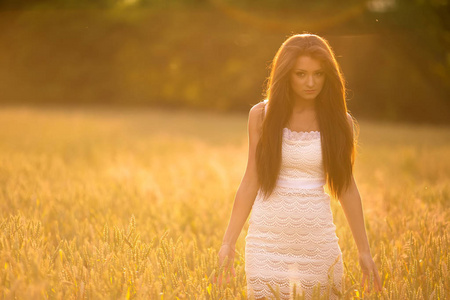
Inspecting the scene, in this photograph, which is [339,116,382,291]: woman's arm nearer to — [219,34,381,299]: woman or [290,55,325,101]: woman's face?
[219,34,381,299]: woman

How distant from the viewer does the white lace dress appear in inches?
99.5

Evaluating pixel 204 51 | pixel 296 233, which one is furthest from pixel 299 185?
pixel 204 51

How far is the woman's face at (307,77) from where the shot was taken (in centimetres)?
256

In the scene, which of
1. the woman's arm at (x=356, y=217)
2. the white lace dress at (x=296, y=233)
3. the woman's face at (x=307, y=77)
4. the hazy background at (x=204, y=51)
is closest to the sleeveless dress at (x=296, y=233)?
the white lace dress at (x=296, y=233)

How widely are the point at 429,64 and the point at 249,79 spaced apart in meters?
9.06

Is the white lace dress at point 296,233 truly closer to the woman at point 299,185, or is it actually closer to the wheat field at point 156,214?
the woman at point 299,185

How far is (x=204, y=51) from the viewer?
86.5 ft

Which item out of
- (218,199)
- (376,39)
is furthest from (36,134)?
(376,39)

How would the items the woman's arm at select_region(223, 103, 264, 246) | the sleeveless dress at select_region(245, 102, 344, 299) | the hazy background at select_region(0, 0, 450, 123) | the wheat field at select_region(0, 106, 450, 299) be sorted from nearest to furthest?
1. the wheat field at select_region(0, 106, 450, 299)
2. the sleeveless dress at select_region(245, 102, 344, 299)
3. the woman's arm at select_region(223, 103, 264, 246)
4. the hazy background at select_region(0, 0, 450, 123)

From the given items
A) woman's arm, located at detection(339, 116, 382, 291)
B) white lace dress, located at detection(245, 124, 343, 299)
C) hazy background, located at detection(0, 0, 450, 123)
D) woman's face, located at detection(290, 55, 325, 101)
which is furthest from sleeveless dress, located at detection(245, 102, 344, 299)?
hazy background, located at detection(0, 0, 450, 123)

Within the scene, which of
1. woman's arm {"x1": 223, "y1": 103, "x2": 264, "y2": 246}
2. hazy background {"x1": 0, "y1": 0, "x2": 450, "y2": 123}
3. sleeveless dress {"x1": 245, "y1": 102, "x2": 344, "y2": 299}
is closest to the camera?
sleeveless dress {"x1": 245, "y1": 102, "x2": 344, "y2": 299}

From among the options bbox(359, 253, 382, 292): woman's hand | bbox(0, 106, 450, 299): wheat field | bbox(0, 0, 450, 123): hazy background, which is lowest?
bbox(0, 106, 450, 299): wheat field

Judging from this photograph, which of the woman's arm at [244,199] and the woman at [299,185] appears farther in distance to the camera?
the woman's arm at [244,199]

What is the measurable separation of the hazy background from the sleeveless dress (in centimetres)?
1697
